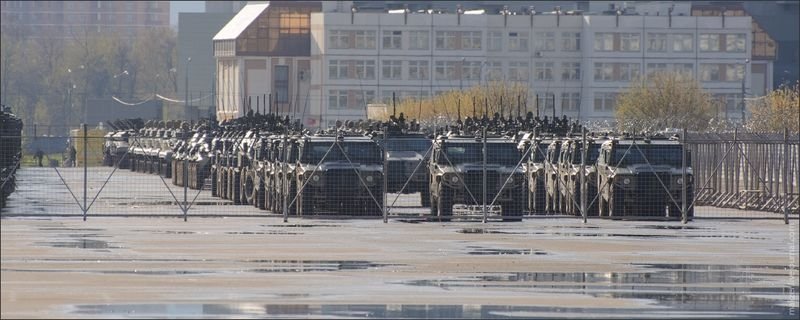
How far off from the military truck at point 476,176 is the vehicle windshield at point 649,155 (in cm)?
239

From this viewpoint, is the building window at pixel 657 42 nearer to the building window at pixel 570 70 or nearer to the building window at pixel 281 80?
the building window at pixel 570 70

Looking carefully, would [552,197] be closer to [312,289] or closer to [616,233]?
[616,233]

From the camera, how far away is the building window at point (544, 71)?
153750mm

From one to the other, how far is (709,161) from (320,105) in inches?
3679

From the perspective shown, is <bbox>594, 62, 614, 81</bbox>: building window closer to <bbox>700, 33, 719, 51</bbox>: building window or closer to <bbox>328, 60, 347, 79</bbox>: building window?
<bbox>700, 33, 719, 51</bbox>: building window

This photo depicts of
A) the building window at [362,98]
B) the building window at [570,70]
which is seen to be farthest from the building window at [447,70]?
Result: the building window at [570,70]

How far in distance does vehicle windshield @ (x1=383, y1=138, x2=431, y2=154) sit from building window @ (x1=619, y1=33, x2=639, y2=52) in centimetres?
9882

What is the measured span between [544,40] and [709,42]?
39.9ft

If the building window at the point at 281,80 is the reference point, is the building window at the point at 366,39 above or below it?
above

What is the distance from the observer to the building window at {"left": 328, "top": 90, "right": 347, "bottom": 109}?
5984 inches

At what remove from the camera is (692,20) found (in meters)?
154

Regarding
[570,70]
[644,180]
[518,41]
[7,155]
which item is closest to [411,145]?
[644,180]

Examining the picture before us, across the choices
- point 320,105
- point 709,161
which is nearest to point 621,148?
point 709,161

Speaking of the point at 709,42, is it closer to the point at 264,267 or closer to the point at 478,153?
the point at 478,153
